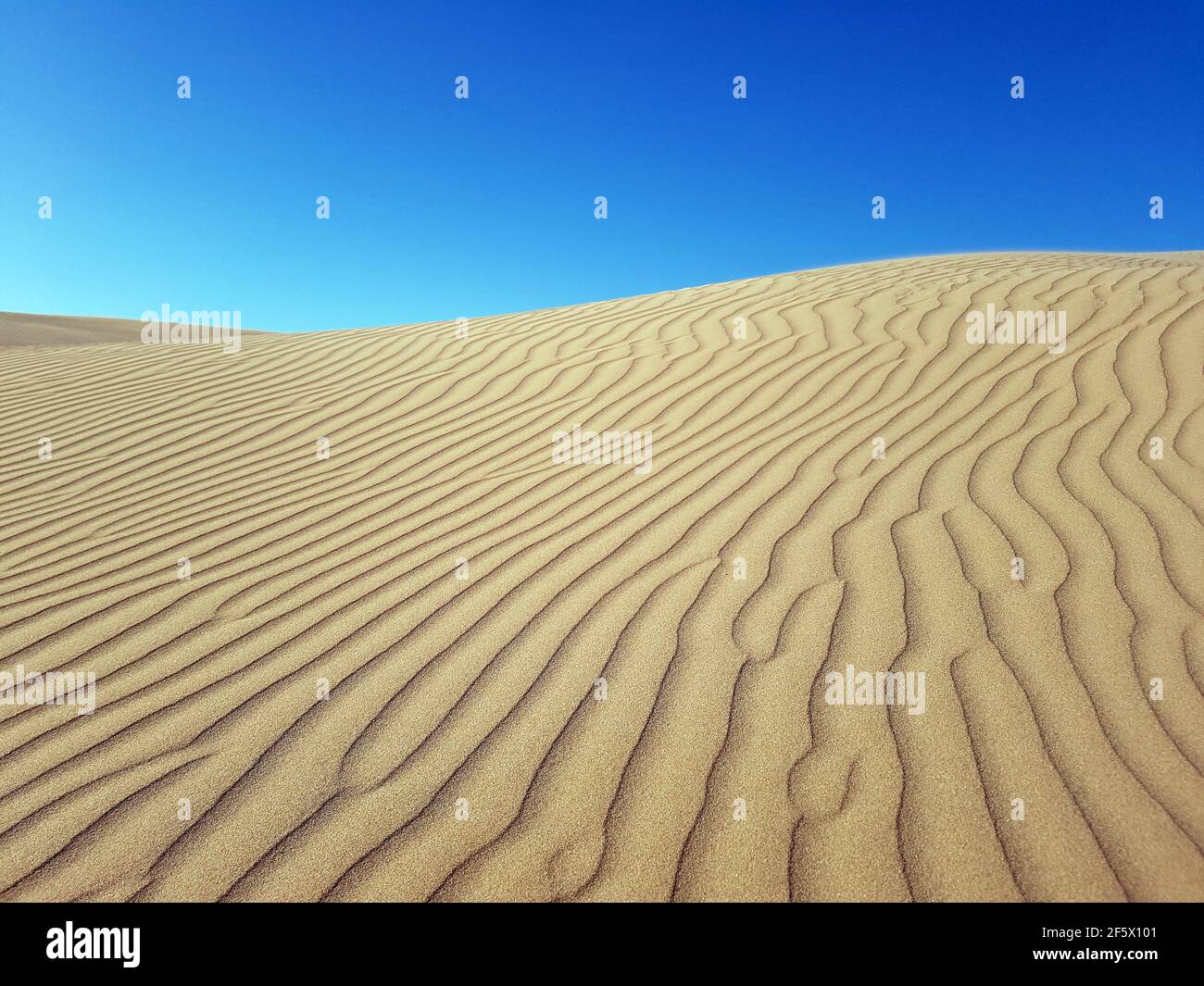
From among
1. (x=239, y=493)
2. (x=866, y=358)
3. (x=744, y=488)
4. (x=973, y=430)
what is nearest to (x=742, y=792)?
(x=744, y=488)

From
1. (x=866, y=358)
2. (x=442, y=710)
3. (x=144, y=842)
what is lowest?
(x=144, y=842)

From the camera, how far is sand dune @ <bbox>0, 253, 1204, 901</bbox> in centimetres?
170

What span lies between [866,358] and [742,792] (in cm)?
368

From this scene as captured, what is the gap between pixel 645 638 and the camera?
8.05 ft

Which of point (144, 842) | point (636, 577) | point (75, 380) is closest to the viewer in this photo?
point (144, 842)

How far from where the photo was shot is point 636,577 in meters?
2.81

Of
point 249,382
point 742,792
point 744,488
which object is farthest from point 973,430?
point 249,382

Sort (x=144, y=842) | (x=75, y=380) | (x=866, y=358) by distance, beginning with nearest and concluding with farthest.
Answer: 1. (x=144, y=842)
2. (x=866, y=358)
3. (x=75, y=380)

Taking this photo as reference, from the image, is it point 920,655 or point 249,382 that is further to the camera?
point 249,382

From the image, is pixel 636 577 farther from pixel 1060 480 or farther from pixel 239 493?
pixel 239 493

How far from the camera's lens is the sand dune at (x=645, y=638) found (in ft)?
5.58

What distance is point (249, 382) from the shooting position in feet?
19.4
